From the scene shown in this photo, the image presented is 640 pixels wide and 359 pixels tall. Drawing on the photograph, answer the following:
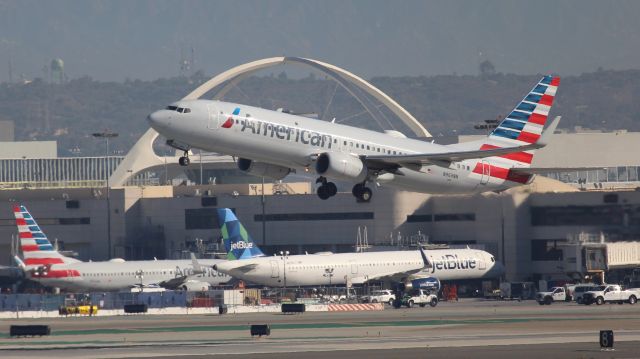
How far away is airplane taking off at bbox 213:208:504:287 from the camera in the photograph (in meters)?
145

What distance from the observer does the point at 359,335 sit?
9438cm

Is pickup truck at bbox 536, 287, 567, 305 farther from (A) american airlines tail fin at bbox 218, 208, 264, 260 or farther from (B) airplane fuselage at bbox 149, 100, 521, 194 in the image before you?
(B) airplane fuselage at bbox 149, 100, 521, 194

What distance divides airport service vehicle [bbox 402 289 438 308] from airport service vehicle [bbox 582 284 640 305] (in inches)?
553

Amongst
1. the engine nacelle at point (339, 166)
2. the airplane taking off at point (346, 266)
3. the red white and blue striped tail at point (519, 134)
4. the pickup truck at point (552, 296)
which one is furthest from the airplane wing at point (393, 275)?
the engine nacelle at point (339, 166)

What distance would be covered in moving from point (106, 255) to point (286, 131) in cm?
10388

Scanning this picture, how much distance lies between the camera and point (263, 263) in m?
145

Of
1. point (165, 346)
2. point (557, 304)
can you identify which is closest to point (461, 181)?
point (165, 346)

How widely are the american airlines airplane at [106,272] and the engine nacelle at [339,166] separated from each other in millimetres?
54425

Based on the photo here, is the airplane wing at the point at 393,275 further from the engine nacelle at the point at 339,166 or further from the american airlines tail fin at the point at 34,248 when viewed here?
the engine nacelle at the point at 339,166

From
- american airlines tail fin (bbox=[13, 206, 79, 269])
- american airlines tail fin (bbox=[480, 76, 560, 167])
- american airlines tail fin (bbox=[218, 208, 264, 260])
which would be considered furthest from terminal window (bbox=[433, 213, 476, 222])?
american airlines tail fin (bbox=[480, 76, 560, 167])

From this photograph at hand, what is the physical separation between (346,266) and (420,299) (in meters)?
13.2

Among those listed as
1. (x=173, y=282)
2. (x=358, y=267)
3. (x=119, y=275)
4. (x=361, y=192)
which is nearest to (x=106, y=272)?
(x=119, y=275)

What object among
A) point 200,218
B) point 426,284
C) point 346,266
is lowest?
point 426,284

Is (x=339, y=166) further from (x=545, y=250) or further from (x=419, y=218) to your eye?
(x=419, y=218)
